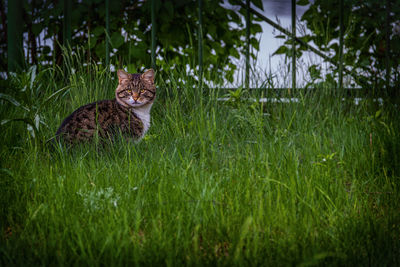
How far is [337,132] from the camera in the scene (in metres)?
2.63

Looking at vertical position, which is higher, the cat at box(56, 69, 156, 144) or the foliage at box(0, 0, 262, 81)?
the foliage at box(0, 0, 262, 81)

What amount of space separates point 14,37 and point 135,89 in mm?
1646

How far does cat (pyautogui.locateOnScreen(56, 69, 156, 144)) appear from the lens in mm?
2680

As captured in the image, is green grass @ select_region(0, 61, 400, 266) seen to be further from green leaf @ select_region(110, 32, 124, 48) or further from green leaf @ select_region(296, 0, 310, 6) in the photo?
green leaf @ select_region(296, 0, 310, 6)

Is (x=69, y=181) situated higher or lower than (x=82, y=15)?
lower

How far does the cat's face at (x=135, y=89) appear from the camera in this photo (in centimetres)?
311

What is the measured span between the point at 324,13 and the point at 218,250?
3.77m

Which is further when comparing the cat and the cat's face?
the cat's face

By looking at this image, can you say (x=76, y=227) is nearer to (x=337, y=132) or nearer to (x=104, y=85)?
(x=337, y=132)

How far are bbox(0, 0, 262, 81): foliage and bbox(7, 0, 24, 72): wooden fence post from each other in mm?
139

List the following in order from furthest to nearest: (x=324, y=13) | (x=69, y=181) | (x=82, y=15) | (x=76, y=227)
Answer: (x=324, y=13) → (x=82, y=15) → (x=69, y=181) → (x=76, y=227)

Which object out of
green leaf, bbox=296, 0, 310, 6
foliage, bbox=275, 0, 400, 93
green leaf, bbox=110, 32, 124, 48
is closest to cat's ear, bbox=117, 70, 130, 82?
green leaf, bbox=110, 32, 124, 48

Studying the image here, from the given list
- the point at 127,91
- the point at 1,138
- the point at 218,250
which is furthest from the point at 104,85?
the point at 218,250

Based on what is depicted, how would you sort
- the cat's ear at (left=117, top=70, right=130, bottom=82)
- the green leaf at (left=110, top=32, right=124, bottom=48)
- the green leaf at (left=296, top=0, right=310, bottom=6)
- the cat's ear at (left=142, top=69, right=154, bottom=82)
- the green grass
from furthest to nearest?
the green leaf at (left=296, top=0, right=310, bottom=6) → the green leaf at (left=110, top=32, right=124, bottom=48) → the cat's ear at (left=142, top=69, right=154, bottom=82) → the cat's ear at (left=117, top=70, right=130, bottom=82) → the green grass
